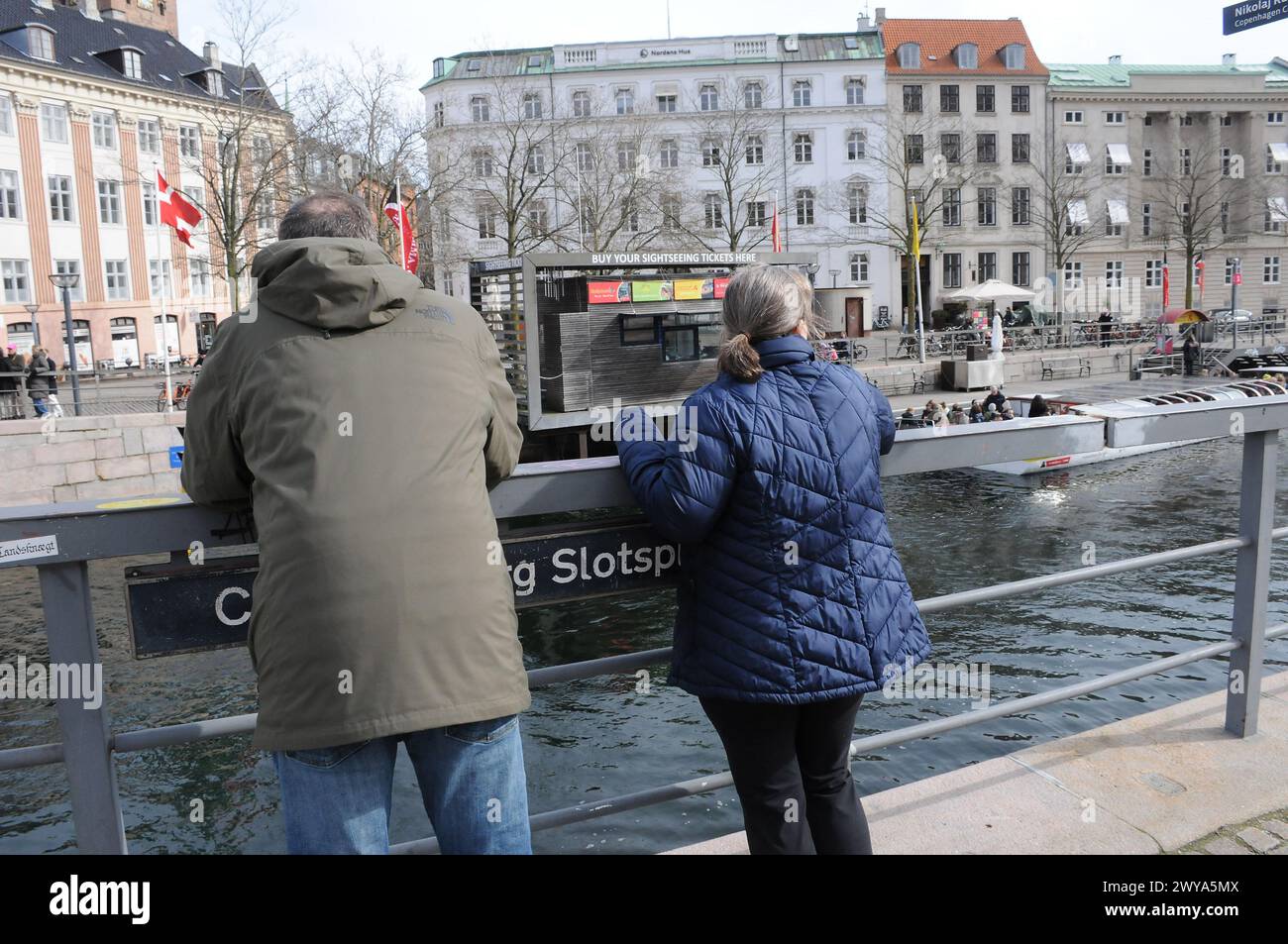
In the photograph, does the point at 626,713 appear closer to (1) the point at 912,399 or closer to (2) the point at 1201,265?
(1) the point at 912,399

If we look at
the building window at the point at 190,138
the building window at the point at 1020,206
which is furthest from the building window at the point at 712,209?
the building window at the point at 190,138

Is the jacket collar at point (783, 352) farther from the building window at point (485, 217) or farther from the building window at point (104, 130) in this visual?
the building window at point (104, 130)

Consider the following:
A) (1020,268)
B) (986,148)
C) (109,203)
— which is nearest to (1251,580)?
(109,203)

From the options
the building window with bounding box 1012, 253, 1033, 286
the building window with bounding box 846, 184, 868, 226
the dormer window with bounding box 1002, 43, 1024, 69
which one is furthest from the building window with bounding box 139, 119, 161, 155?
the dormer window with bounding box 1002, 43, 1024, 69

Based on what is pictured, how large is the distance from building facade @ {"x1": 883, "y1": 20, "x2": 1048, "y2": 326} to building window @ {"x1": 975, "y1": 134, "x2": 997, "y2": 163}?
5 cm

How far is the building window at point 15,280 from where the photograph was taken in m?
40.2

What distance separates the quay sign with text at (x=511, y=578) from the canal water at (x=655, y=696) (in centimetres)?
292

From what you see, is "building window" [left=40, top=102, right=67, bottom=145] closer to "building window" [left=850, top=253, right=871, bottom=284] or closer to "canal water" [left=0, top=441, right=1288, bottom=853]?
"canal water" [left=0, top=441, right=1288, bottom=853]

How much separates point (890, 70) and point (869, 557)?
195ft

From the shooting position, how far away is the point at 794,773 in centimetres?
238

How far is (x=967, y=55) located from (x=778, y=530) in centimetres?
6193

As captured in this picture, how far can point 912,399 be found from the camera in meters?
32.8

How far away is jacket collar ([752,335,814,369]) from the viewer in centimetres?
231

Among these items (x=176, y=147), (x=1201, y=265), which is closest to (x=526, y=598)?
(x=176, y=147)
